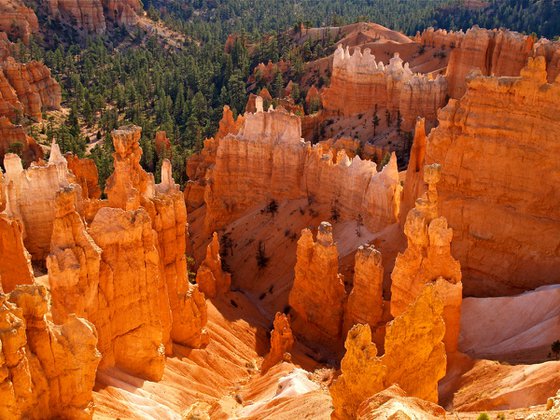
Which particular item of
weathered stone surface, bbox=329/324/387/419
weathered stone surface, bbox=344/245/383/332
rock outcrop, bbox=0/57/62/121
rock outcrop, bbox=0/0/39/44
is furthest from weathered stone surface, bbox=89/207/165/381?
rock outcrop, bbox=0/0/39/44

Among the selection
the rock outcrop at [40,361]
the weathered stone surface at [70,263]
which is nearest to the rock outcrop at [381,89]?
the weathered stone surface at [70,263]

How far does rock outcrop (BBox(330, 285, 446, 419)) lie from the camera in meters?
14.6

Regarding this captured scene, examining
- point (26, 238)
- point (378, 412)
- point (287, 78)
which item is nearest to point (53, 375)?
point (378, 412)

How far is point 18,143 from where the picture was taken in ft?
168

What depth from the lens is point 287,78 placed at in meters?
80.5

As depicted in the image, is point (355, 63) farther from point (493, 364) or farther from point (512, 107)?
point (493, 364)

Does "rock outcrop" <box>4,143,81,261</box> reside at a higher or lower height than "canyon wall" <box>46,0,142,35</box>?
higher

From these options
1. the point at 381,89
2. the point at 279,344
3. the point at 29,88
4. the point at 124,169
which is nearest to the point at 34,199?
the point at 124,169

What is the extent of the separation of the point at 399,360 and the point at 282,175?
22765 millimetres

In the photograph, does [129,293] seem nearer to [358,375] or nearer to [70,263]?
[70,263]

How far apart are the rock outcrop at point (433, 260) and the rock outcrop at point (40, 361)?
428 inches

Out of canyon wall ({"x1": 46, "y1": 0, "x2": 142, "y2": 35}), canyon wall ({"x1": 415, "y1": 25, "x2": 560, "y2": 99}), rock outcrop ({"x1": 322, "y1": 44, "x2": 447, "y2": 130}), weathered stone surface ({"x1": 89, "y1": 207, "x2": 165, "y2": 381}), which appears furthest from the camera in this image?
canyon wall ({"x1": 46, "y1": 0, "x2": 142, "y2": 35})

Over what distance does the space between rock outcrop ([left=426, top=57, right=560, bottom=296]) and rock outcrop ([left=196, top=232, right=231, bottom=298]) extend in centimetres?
1017

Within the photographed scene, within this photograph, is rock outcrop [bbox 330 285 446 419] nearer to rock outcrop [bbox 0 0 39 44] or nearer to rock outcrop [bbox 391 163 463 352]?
rock outcrop [bbox 391 163 463 352]
